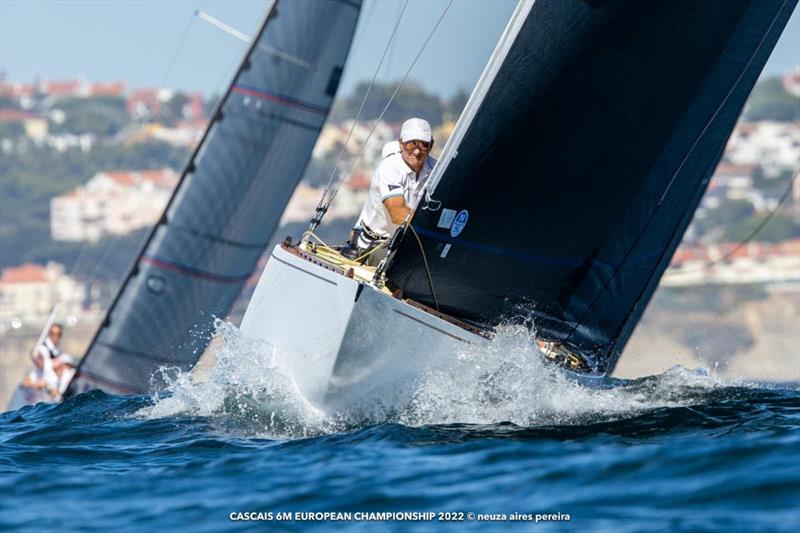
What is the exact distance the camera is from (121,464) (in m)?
5.61

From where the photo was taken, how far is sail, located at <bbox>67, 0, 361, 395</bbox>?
11.4 m

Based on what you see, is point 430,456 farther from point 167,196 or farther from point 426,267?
point 167,196

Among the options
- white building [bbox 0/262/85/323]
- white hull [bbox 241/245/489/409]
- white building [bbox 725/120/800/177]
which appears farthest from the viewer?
white building [bbox 725/120/800/177]

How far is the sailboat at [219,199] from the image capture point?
37.3 feet

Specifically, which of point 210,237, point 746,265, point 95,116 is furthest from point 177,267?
point 95,116

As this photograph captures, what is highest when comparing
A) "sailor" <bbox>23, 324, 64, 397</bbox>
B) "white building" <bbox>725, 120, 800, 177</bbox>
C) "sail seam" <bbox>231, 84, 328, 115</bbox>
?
"white building" <bbox>725, 120, 800, 177</bbox>

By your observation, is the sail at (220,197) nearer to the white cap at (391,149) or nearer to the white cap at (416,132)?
the white cap at (391,149)

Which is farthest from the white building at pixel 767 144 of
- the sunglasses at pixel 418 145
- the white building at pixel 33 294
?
the sunglasses at pixel 418 145

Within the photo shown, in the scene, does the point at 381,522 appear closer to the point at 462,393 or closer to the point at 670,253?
the point at 462,393

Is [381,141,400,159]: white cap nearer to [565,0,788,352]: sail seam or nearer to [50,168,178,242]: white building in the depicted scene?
[565,0,788,352]: sail seam

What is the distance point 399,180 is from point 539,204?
682 millimetres

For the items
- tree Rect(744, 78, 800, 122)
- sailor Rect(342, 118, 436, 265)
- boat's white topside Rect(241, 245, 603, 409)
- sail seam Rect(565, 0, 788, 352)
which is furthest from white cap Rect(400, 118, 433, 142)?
tree Rect(744, 78, 800, 122)

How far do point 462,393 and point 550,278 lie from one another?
115 cm

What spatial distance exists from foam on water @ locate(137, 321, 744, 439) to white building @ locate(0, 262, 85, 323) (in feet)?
182
